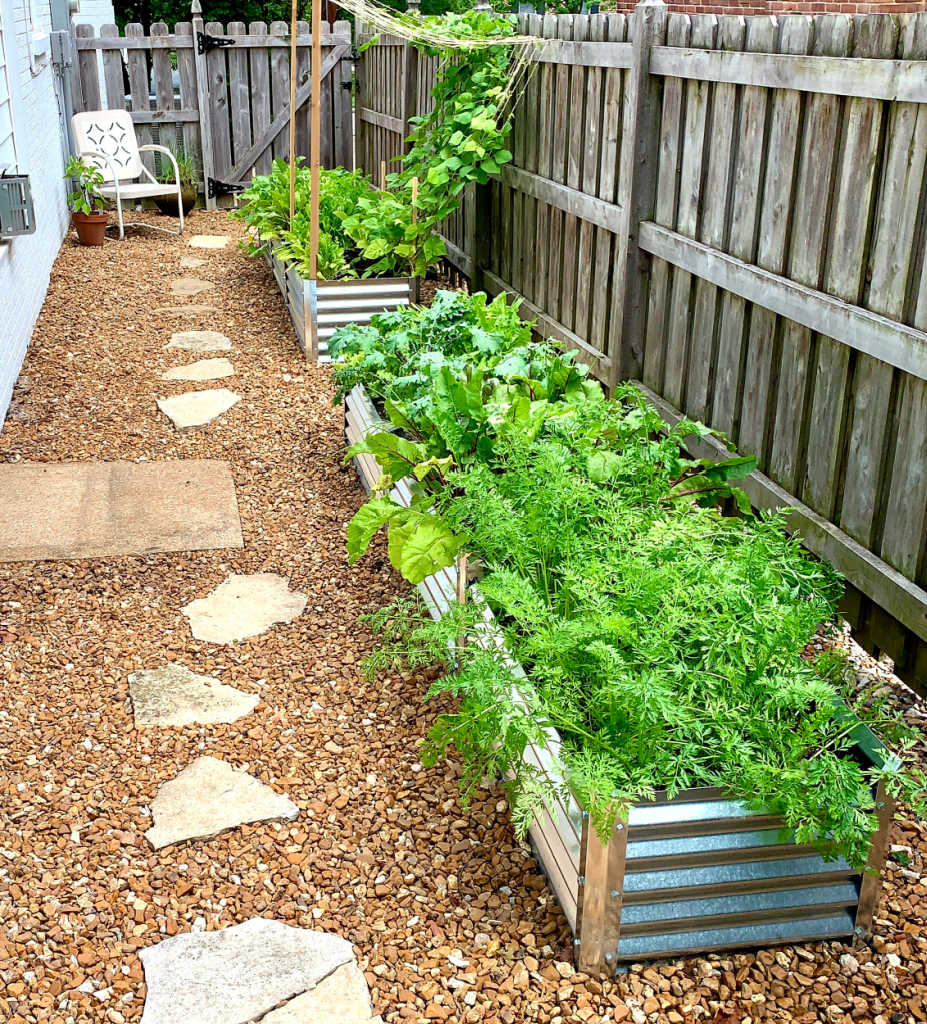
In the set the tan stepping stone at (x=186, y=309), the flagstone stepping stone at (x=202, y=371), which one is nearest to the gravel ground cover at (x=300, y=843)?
the flagstone stepping stone at (x=202, y=371)

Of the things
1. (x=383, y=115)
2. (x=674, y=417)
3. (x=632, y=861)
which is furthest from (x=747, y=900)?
(x=383, y=115)

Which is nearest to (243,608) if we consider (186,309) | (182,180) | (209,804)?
(209,804)

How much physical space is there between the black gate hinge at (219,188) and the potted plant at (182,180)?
0.14 meters

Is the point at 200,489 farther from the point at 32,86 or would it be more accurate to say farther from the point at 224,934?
the point at 32,86

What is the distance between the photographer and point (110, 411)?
5234 millimetres

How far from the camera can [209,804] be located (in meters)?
2.57

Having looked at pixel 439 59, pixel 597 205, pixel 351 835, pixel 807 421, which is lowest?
pixel 351 835

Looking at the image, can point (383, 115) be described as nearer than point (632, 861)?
No

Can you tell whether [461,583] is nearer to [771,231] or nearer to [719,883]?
[719,883]

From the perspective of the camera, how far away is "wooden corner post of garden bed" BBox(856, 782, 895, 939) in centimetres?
202

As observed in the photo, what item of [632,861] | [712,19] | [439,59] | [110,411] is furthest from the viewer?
[439,59]

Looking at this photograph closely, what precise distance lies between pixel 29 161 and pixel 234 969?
618 cm

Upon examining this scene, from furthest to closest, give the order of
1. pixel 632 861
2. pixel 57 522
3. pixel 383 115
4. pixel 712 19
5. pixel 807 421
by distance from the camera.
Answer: pixel 383 115 < pixel 57 522 < pixel 712 19 < pixel 807 421 < pixel 632 861

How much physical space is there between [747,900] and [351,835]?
2.90 feet
